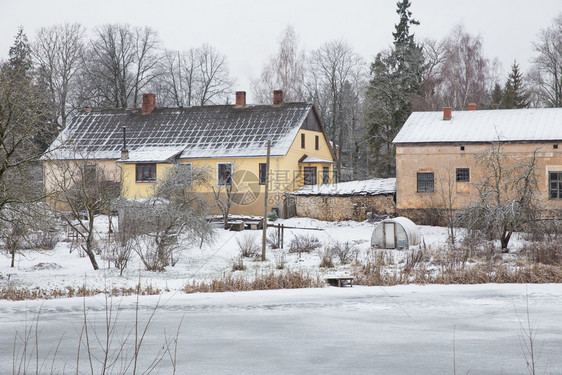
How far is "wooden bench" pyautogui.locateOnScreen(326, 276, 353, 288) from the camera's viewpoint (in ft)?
48.8

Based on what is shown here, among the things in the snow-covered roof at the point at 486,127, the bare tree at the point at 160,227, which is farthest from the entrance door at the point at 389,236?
the snow-covered roof at the point at 486,127

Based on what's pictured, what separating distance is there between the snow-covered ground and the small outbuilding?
2.10 ft

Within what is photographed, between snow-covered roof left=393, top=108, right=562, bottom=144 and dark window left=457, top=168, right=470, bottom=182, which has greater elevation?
snow-covered roof left=393, top=108, right=562, bottom=144

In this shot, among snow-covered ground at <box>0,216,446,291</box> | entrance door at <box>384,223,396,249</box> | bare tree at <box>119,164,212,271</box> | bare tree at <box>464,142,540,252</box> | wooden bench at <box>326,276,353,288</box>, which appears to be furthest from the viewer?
entrance door at <box>384,223,396,249</box>

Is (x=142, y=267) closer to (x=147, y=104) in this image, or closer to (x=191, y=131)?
(x=191, y=131)

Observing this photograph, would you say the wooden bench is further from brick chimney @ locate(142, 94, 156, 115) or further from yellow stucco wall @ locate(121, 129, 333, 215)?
brick chimney @ locate(142, 94, 156, 115)

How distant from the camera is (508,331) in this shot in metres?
9.68

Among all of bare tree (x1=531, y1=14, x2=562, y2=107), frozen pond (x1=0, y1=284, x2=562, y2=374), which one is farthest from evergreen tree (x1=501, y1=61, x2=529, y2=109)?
frozen pond (x1=0, y1=284, x2=562, y2=374)

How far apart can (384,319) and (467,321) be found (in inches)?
55.5

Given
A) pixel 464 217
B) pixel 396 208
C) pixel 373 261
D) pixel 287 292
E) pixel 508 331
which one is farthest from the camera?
pixel 396 208

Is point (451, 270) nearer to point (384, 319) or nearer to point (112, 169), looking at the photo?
point (384, 319)

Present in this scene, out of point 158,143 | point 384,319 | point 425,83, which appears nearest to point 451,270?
point 384,319

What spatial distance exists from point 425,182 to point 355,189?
3556 millimetres

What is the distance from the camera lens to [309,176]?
1385 inches
